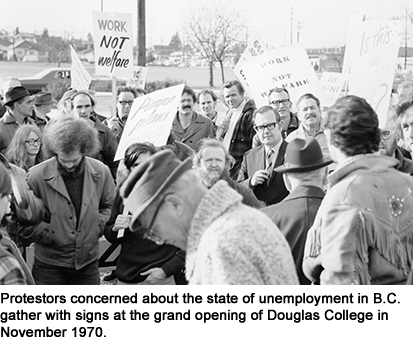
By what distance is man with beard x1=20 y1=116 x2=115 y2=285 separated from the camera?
185 inches

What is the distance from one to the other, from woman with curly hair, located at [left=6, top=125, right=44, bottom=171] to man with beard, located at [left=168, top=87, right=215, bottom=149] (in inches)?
85.6

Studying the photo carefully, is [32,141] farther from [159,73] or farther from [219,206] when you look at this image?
[159,73]

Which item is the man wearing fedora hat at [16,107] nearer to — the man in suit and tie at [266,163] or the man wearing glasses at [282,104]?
the man in suit and tie at [266,163]

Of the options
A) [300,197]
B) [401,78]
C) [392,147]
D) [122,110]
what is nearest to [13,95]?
[122,110]

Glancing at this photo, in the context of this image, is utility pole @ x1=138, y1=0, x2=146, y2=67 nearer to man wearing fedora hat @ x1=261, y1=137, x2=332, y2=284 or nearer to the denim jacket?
man wearing fedora hat @ x1=261, y1=137, x2=332, y2=284

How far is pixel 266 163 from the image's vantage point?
600 centimetres

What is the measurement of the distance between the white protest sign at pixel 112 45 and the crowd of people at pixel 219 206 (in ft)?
8.27

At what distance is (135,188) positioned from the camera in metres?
2.55

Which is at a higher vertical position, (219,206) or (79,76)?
(219,206)

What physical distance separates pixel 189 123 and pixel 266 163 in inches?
81.1

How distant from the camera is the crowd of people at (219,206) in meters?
2.47

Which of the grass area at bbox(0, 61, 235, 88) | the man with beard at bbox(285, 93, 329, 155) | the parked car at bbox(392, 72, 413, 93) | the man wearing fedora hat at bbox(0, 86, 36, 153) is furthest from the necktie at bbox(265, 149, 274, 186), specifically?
the grass area at bbox(0, 61, 235, 88)
